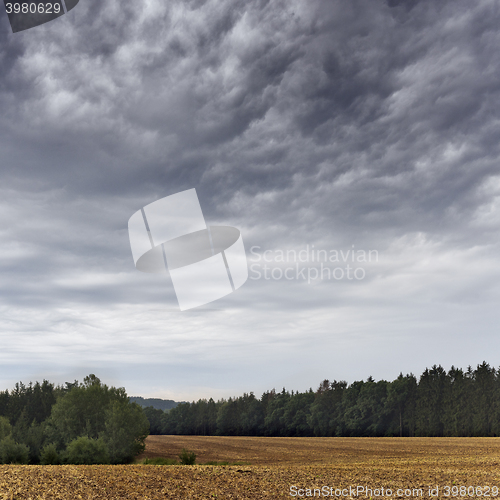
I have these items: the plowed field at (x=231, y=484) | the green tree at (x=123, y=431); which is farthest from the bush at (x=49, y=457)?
the plowed field at (x=231, y=484)

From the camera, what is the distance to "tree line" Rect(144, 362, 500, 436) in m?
75.9

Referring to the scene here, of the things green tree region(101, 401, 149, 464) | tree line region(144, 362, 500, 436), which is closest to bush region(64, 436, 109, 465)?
green tree region(101, 401, 149, 464)

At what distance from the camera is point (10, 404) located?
211 feet

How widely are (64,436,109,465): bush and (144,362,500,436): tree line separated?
64.5 metres

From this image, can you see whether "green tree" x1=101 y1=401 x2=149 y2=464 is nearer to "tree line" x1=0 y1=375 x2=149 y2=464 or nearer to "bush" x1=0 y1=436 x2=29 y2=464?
"tree line" x1=0 y1=375 x2=149 y2=464

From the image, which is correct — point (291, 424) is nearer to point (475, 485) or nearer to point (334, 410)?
point (334, 410)

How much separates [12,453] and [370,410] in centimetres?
7463

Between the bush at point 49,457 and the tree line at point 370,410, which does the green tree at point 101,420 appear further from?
the tree line at point 370,410

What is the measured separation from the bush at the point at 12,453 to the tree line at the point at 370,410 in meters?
69.1

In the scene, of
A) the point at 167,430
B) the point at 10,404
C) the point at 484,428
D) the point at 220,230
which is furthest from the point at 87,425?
the point at 167,430

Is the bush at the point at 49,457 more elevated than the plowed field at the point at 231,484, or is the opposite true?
the plowed field at the point at 231,484

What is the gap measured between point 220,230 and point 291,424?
318 feet

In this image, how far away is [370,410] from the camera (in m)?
91.3

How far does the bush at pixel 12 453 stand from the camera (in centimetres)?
3389
